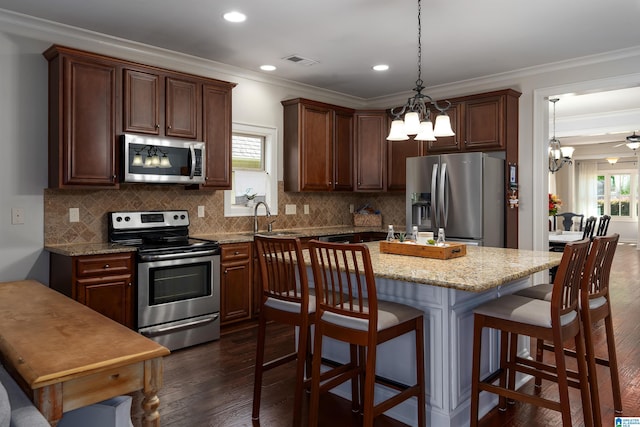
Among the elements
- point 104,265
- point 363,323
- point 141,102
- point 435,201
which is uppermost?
point 141,102

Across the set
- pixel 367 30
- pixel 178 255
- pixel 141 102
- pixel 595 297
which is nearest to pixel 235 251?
pixel 178 255

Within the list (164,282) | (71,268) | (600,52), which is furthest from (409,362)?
(600,52)

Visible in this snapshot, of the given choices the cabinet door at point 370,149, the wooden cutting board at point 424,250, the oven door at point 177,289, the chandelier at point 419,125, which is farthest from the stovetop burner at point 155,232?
the cabinet door at point 370,149

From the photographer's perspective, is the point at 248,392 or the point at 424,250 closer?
the point at 424,250

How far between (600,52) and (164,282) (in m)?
4.41

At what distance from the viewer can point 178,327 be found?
12.2 feet

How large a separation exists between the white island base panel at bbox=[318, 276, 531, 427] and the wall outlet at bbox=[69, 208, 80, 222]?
266cm

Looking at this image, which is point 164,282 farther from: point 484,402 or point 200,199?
point 484,402

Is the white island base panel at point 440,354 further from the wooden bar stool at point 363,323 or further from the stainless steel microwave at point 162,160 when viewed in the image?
the stainless steel microwave at point 162,160

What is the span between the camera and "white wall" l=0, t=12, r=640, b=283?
3541mm

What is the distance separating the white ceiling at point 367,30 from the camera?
329 cm

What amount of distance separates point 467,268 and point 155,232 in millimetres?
2897

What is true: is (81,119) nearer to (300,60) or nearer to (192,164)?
(192,164)

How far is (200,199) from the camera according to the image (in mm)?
4621
